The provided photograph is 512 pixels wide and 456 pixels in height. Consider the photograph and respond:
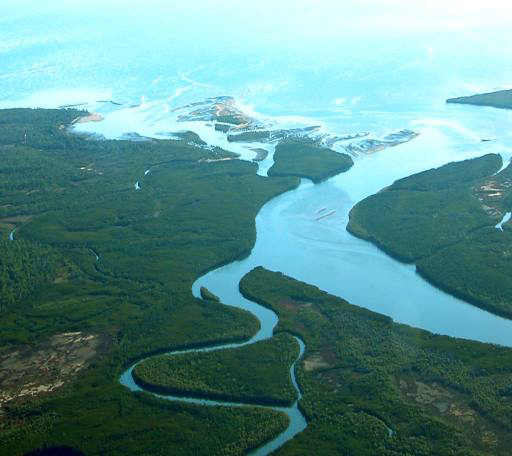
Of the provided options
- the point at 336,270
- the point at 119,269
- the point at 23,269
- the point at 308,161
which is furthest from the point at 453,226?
the point at 23,269

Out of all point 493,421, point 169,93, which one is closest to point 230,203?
point 493,421

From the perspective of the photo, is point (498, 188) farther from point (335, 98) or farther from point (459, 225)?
point (335, 98)

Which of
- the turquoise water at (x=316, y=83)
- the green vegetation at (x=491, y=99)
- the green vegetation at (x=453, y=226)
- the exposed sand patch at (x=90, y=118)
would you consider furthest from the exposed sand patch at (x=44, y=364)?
the green vegetation at (x=491, y=99)

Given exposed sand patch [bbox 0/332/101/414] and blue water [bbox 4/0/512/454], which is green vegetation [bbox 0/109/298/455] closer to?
exposed sand patch [bbox 0/332/101/414]

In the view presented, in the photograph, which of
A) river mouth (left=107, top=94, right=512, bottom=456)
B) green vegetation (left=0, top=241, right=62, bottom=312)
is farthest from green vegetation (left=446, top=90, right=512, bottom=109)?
green vegetation (left=0, top=241, right=62, bottom=312)

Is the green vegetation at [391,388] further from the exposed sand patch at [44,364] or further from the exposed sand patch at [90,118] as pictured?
the exposed sand patch at [90,118]

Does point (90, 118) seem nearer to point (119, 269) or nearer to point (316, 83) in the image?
point (316, 83)

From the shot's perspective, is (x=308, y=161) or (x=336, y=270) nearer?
(x=336, y=270)
